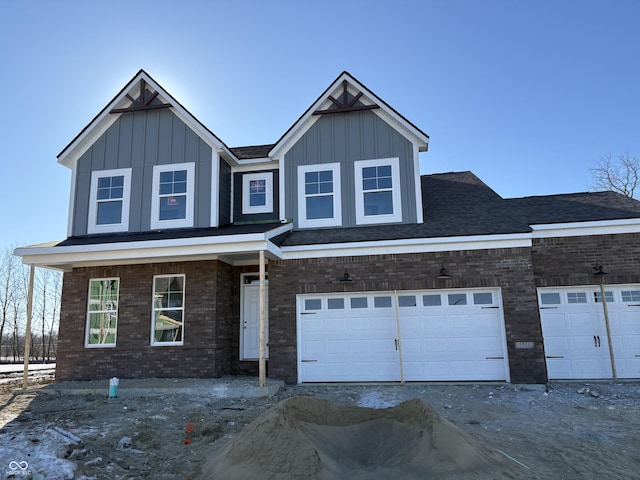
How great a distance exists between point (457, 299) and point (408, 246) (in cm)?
169

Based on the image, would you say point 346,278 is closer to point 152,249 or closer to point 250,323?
point 250,323

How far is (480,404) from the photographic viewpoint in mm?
8734

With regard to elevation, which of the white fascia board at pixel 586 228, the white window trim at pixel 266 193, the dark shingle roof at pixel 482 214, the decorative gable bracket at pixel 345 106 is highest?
the decorative gable bracket at pixel 345 106

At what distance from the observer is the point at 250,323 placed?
12539 millimetres

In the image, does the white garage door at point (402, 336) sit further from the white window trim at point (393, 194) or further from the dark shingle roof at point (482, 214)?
the white window trim at point (393, 194)

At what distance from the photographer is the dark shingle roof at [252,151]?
1386 cm

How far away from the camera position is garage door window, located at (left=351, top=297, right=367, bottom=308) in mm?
11250

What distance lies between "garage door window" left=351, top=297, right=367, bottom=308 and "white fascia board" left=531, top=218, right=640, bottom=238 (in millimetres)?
4423

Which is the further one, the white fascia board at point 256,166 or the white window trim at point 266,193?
the white fascia board at point 256,166

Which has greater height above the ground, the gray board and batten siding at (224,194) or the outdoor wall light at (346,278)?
the gray board and batten siding at (224,194)

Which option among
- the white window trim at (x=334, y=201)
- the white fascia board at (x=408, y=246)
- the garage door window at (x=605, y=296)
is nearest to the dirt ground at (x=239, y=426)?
the garage door window at (x=605, y=296)

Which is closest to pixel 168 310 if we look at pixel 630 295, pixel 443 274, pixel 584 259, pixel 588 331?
pixel 443 274

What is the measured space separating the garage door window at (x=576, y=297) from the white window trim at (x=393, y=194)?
4476 mm

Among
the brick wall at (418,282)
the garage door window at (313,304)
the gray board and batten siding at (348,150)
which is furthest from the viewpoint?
the gray board and batten siding at (348,150)
